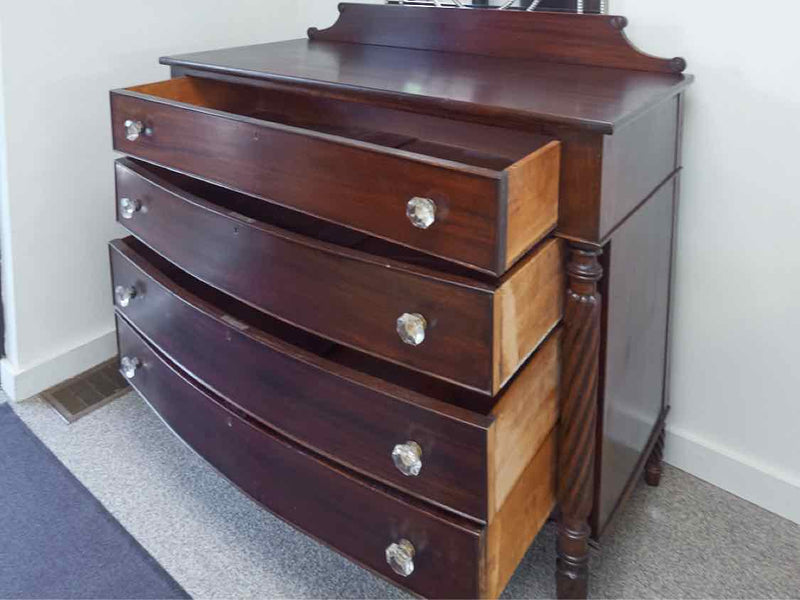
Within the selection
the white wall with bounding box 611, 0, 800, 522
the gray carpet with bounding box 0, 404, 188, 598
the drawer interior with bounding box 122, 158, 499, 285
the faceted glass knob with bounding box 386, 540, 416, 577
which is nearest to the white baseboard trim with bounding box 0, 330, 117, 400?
the gray carpet with bounding box 0, 404, 188, 598

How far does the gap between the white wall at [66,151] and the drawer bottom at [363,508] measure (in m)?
0.58

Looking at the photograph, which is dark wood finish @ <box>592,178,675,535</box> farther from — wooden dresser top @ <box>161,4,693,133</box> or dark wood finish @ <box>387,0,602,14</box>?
dark wood finish @ <box>387,0,602,14</box>

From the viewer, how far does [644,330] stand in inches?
50.9

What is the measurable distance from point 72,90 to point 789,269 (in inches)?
59.9

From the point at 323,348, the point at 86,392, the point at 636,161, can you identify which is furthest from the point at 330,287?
the point at 86,392

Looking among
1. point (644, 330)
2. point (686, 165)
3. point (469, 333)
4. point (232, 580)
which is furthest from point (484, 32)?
point (232, 580)

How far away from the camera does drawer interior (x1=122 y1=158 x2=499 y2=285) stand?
116cm

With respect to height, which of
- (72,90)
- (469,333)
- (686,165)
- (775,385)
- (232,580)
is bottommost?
(232,580)

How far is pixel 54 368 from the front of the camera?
1.85m

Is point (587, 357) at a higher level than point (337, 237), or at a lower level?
lower

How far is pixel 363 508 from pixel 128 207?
743 millimetres

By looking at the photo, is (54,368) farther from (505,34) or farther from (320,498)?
(505,34)

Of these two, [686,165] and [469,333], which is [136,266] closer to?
[469,333]

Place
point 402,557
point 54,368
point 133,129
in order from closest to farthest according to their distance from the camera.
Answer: point 402,557 → point 133,129 → point 54,368
